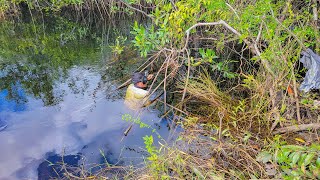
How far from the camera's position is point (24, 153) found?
3008mm

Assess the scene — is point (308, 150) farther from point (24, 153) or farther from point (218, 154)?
point (24, 153)

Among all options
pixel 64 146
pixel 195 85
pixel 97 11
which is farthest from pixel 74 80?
pixel 97 11

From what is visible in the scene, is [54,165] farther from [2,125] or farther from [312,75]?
[312,75]

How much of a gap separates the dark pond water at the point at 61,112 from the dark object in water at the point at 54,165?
0.02m

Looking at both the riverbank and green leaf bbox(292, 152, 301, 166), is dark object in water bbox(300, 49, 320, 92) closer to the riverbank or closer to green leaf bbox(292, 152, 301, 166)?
the riverbank

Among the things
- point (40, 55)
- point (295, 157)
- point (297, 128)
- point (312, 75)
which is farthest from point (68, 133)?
point (40, 55)

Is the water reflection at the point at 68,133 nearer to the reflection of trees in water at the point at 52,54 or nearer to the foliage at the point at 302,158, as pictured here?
the reflection of trees in water at the point at 52,54

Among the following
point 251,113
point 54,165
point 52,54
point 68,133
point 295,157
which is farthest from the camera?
point 52,54

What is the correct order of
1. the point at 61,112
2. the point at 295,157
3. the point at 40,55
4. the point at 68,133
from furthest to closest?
the point at 40,55 < the point at 61,112 < the point at 68,133 < the point at 295,157

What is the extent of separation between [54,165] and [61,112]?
1.04m

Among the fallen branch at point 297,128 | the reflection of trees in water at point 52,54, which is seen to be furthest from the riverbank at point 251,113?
the reflection of trees in water at point 52,54

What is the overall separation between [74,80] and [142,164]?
246 centimetres

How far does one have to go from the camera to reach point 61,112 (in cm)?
370

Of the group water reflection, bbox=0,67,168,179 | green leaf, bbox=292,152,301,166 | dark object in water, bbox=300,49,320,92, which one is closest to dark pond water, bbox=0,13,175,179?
water reflection, bbox=0,67,168,179
